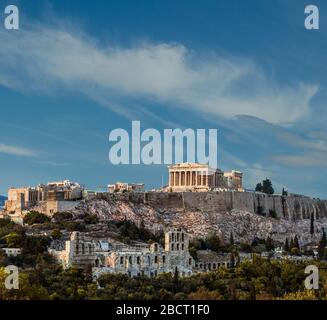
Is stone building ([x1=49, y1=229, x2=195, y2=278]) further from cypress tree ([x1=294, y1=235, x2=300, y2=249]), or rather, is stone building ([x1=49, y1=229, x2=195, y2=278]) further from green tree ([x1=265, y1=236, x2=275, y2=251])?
cypress tree ([x1=294, y1=235, x2=300, y2=249])

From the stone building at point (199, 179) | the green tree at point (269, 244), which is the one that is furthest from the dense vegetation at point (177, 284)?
the stone building at point (199, 179)

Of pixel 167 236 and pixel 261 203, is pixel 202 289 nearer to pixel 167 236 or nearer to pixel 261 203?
pixel 167 236

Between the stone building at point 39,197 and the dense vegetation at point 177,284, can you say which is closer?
the dense vegetation at point 177,284

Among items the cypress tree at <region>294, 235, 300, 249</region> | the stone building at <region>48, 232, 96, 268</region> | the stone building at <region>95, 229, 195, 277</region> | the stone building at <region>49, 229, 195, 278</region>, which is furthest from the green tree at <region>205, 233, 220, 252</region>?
the stone building at <region>48, 232, 96, 268</region>

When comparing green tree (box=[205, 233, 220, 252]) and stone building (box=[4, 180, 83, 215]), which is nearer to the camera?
green tree (box=[205, 233, 220, 252])

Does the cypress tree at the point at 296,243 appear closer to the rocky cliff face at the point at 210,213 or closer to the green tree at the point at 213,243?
the rocky cliff face at the point at 210,213
